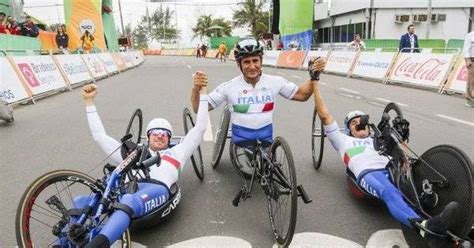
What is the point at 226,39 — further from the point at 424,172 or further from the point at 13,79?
the point at 424,172

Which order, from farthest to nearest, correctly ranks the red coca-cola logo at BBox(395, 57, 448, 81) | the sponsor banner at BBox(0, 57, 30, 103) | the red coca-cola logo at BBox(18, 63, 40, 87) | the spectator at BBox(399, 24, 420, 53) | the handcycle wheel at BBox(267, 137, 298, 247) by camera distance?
the spectator at BBox(399, 24, 420, 53)
the red coca-cola logo at BBox(395, 57, 448, 81)
the red coca-cola logo at BBox(18, 63, 40, 87)
the sponsor banner at BBox(0, 57, 30, 103)
the handcycle wheel at BBox(267, 137, 298, 247)

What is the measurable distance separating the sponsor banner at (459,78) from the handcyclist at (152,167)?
9661 mm

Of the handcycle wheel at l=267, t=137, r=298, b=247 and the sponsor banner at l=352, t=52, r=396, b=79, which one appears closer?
the handcycle wheel at l=267, t=137, r=298, b=247

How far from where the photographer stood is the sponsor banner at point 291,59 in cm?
2400

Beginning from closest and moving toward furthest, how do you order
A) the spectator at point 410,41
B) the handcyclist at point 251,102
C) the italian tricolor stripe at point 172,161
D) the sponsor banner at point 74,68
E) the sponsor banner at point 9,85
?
1. the italian tricolor stripe at point 172,161
2. the handcyclist at point 251,102
3. the sponsor banner at point 9,85
4. the sponsor banner at point 74,68
5. the spectator at point 410,41

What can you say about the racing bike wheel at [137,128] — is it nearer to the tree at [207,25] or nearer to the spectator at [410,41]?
the spectator at [410,41]

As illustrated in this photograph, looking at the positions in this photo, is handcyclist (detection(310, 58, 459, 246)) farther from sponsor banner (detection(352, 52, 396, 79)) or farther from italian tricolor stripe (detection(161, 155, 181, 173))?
sponsor banner (detection(352, 52, 396, 79))

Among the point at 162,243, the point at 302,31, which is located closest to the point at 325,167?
the point at 162,243

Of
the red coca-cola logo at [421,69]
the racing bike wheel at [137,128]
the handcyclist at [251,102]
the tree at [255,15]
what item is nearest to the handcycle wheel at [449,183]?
the handcyclist at [251,102]

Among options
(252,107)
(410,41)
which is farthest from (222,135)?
(410,41)

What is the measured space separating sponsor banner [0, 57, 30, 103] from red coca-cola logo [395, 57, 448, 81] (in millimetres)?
10986

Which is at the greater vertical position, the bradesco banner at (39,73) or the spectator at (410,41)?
the spectator at (410,41)

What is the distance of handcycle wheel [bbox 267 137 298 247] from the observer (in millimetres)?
3102

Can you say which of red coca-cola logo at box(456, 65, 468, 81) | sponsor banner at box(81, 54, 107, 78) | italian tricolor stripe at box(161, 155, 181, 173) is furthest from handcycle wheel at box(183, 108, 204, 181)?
sponsor banner at box(81, 54, 107, 78)
